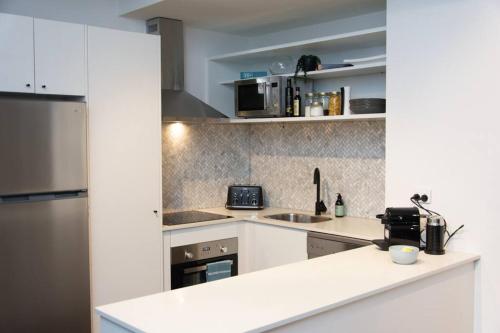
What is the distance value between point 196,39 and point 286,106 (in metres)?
1.05

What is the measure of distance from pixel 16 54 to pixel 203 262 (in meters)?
1.89

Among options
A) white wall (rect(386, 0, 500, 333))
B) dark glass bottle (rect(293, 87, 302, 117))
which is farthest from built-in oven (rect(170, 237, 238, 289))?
white wall (rect(386, 0, 500, 333))

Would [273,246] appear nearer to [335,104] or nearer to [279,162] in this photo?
[279,162]

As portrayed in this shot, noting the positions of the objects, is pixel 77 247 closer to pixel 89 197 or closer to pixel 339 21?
pixel 89 197

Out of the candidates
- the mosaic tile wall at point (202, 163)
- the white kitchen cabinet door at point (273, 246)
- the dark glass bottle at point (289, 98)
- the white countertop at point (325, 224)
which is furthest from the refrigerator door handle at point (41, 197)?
the dark glass bottle at point (289, 98)

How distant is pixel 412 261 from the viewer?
266 centimetres

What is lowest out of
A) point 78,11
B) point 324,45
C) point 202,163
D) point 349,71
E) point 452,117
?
point 202,163

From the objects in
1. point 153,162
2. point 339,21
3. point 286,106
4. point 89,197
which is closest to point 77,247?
point 89,197

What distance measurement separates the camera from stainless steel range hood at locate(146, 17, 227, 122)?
4.21 m

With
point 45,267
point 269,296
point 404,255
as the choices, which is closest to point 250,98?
point 45,267

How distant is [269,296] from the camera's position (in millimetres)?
2146

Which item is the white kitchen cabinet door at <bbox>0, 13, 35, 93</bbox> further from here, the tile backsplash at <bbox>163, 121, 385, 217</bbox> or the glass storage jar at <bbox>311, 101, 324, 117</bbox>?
the glass storage jar at <bbox>311, 101, 324, 117</bbox>

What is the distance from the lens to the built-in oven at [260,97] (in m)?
4.21

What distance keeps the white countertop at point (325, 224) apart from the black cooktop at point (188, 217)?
83mm
